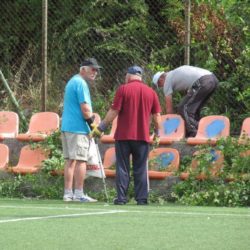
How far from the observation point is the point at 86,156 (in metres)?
15.8

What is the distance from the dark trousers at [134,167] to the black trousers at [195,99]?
2.19m

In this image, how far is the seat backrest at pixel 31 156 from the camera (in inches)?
703

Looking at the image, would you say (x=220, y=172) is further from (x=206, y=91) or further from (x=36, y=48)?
(x=36, y=48)

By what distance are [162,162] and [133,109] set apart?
1896 mm

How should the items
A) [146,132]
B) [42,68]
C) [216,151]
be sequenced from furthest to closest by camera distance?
1. [42,68]
2. [216,151]
3. [146,132]

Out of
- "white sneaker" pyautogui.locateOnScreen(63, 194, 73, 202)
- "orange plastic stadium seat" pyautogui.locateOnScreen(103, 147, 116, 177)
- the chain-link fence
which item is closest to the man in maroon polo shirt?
"white sneaker" pyautogui.locateOnScreen(63, 194, 73, 202)

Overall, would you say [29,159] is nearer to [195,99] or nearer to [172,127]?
[172,127]

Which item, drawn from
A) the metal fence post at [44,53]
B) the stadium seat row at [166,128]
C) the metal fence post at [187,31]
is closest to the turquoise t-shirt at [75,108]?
the stadium seat row at [166,128]

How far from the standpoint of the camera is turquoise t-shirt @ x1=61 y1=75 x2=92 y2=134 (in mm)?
15688

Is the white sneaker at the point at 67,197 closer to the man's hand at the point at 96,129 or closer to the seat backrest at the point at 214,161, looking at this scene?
the man's hand at the point at 96,129

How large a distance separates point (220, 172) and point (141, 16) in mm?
5173

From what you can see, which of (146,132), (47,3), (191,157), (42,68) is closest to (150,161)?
(191,157)

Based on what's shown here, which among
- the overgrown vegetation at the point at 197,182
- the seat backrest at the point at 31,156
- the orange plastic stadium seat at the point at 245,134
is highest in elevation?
the orange plastic stadium seat at the point at 245,134

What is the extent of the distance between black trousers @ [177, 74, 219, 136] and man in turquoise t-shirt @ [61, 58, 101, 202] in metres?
2.14
